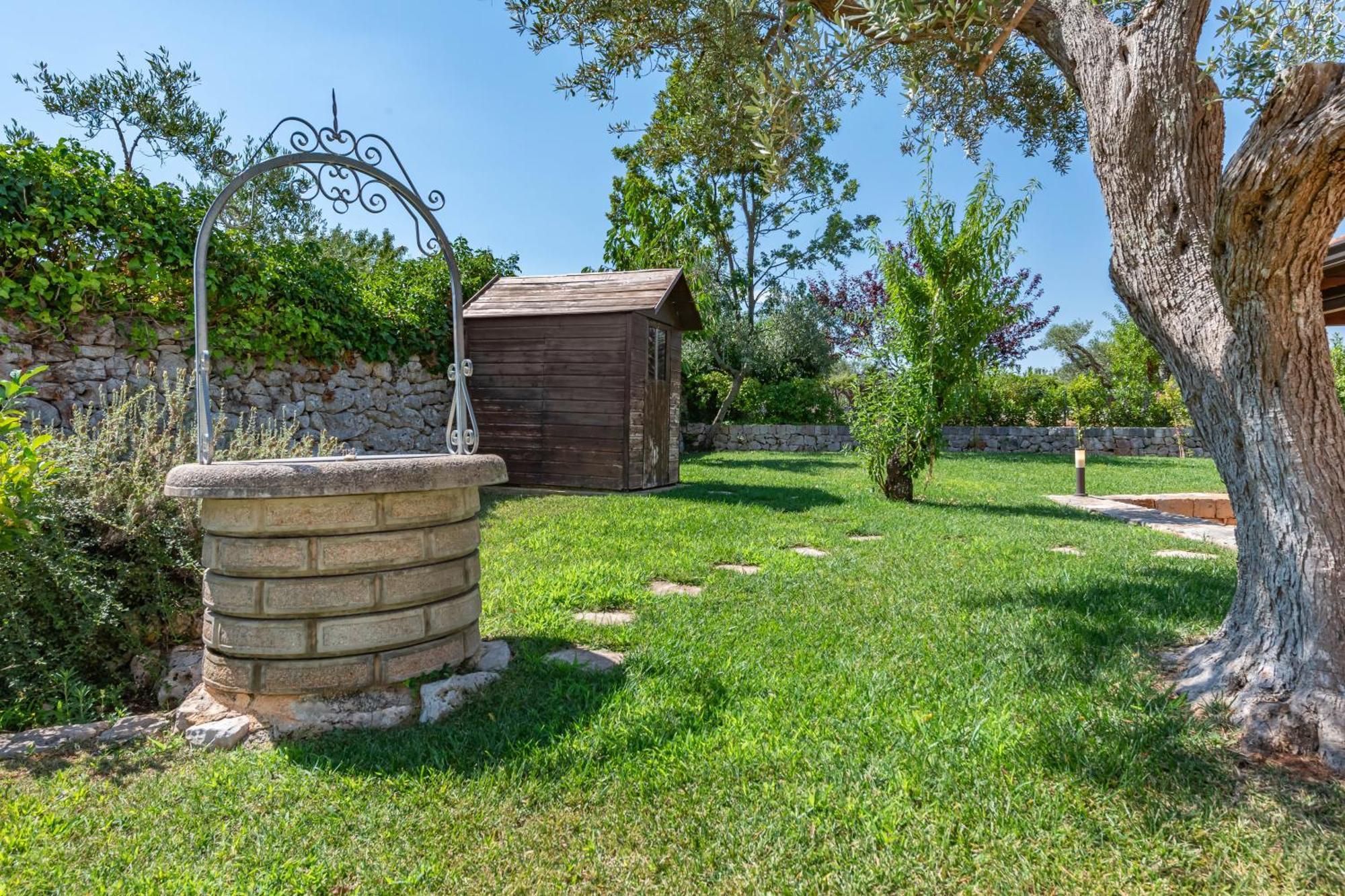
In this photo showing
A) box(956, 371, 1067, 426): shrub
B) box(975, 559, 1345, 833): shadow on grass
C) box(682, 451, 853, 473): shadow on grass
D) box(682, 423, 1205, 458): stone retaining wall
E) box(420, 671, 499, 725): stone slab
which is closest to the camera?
box(975, 559, 1345, 833): shadow on grass

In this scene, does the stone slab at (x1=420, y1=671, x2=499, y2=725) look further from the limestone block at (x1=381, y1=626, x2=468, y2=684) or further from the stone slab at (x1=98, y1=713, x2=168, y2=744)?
the stone slab at (x1=98, y1=713, x2=168, y2=744)

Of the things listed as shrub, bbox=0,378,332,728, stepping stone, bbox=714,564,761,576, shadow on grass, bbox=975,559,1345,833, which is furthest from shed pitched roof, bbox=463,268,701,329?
shadow on grass, bbox=975,559,1345,833

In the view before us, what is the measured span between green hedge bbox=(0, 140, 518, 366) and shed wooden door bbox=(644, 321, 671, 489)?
392 cm

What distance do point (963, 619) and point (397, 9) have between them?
17.8ft

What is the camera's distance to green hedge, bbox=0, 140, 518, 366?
5.25 metres

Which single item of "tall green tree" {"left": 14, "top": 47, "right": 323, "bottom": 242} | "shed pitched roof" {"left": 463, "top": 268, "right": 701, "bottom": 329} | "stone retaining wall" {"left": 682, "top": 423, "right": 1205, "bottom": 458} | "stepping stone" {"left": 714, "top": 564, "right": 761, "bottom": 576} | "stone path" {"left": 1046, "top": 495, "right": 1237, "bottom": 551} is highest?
"tall green tree" {"left": 14, "top": 47, "right": 323, "bottom": 242}

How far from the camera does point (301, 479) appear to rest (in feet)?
8.16

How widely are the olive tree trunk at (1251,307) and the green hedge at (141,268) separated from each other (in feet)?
23.1

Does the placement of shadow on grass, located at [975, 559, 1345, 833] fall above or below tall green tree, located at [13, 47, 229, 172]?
below

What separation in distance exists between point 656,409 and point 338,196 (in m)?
7.38

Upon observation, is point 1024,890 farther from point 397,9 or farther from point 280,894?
point 397,9

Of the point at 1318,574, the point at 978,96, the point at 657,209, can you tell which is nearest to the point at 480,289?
the point at 978,96

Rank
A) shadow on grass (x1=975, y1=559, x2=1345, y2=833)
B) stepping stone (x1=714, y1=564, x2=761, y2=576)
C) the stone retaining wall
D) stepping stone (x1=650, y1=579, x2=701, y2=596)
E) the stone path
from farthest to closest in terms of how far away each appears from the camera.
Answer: the stone retaining wall, the stone path, stepping stone (x1=714, y1=564, x2=761, y2=576), stepping stone (x1=650, y1=579, x2=701, y2=596), shadow on grass (x1=975, y1=559, x2=1345, y2=833)

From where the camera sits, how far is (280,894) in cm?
170
